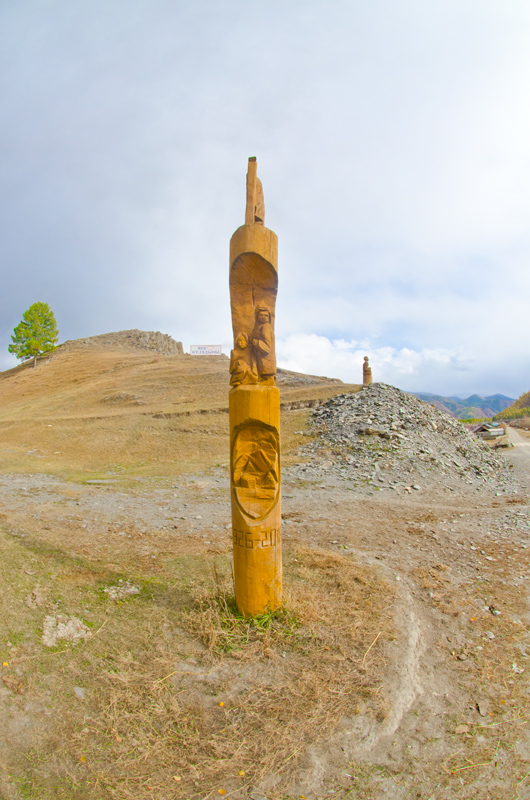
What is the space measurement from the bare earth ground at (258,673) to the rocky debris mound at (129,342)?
171ft

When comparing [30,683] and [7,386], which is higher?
[7,386]

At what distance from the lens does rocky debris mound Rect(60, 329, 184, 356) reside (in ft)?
188

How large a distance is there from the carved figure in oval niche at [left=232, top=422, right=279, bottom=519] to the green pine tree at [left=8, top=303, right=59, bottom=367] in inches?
1928

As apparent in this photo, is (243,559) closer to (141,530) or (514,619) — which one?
(514,619)

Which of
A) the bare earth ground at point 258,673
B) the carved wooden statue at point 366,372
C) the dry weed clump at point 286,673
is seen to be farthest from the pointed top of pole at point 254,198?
the carved wooden statue at point 366,372

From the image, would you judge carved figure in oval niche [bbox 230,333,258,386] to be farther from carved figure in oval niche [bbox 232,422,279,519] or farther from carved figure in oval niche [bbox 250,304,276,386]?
carved figure in oval niche [bbox 232,422,279,519]

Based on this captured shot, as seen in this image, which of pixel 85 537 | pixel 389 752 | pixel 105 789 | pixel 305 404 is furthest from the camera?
pixel 305 404

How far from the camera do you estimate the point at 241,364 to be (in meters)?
5.50

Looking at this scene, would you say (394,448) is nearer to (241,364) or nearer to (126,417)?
(241,364)

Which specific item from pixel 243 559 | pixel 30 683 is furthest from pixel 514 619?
pixel 30 683

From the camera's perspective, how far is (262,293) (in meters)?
5.71

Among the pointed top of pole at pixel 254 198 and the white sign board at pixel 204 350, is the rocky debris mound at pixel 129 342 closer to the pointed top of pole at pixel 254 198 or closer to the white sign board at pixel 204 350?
the white sign board at pixel 204 350

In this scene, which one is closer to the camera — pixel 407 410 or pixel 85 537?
pixel 85 537

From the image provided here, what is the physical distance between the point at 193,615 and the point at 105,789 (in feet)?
7.37
